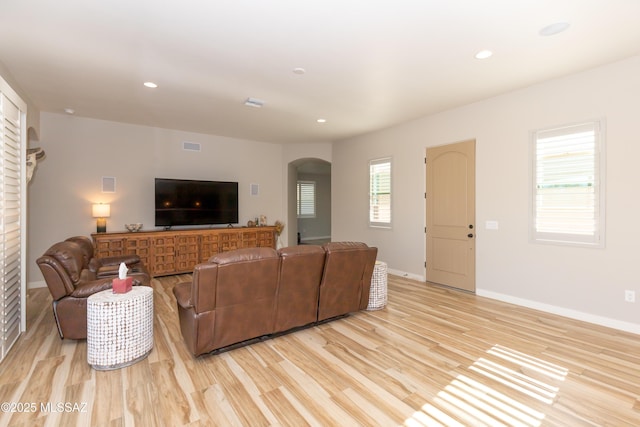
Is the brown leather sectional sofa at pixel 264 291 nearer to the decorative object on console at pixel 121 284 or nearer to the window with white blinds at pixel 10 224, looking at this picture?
the decorative object on console at pixel 121 284

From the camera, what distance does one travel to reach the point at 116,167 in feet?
18.8

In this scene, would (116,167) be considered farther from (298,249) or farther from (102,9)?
(298,249)

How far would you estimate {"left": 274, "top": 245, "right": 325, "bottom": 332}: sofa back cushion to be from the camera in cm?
292

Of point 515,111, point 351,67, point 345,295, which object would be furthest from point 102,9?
point 515,111

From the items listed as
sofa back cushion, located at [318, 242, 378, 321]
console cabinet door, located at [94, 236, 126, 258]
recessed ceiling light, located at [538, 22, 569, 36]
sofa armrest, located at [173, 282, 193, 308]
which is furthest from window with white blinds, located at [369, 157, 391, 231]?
console cabinet door, located at [94, 236, 126, 258]

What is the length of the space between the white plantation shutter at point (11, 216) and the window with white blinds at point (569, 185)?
564 cm

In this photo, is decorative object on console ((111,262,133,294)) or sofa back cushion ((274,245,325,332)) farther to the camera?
sofa back cushion ((274,245,325,332))

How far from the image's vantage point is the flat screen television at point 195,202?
19.7 ft

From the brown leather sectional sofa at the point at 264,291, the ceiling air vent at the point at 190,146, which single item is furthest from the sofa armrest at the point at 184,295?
the ceiling air vent at the point at 190,146

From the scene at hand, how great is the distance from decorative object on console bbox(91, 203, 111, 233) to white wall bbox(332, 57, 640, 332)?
513cm

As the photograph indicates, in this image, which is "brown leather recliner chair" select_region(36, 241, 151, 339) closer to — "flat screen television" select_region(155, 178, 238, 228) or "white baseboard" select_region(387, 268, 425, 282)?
"flat screen television" select_region(155, 178, 238, 228)

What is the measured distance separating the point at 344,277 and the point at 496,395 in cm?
167

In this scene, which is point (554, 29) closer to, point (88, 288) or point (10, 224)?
point (88, 288)

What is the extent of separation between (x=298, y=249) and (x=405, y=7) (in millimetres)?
2207
